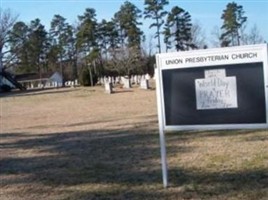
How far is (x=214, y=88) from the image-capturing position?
6062 millimetres

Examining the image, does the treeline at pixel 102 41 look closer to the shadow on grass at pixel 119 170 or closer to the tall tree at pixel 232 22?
the tall tree at pixel 232 22

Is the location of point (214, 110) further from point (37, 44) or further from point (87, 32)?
point (37, 44)

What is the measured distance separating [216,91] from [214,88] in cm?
4

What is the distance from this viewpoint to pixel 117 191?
20.2ft

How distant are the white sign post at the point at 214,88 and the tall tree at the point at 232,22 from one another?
76.0 m

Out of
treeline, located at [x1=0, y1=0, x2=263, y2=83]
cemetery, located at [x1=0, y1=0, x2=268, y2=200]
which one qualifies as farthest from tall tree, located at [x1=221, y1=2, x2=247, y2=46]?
cemetery, located at [x1=0, y1=0, x2=268, y2=200]

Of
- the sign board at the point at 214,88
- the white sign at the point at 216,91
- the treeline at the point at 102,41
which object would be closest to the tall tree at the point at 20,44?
the treeline at the point at 102,41

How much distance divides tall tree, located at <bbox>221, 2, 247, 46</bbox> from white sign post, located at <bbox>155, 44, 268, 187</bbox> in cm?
7600

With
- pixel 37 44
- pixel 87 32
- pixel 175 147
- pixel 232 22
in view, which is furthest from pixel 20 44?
pixel 175 147

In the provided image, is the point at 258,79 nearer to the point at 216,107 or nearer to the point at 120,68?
the point at 216,107

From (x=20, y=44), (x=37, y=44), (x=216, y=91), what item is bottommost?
(x=216, y=91)

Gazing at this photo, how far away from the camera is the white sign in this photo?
5.99 m

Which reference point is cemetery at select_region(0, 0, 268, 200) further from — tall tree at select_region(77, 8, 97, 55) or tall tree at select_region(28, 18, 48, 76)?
tall tree at select_region(28, 18, 48, 76)

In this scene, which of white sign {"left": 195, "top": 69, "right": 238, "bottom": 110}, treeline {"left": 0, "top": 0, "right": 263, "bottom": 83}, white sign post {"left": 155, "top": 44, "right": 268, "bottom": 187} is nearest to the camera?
white sign post {"left": 155, "top": 44, "right": 268, "bottom": 187}
